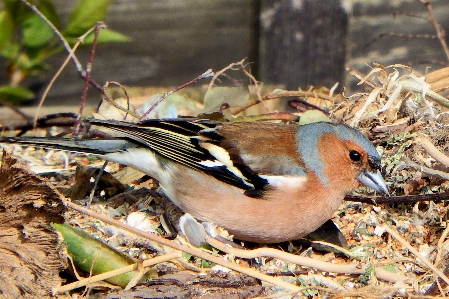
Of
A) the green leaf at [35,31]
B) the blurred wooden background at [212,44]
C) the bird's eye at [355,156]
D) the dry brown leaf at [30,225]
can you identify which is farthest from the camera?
the blurred wooden background at [212,44]

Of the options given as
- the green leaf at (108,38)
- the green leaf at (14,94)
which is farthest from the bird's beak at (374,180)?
the green leaf at (14,94)

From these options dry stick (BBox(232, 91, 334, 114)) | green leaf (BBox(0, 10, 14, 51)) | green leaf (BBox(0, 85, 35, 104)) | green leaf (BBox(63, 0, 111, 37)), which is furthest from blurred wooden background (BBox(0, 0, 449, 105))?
dry stick (BBox(232, 91, 334, 114))

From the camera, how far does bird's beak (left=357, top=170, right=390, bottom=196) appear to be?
312cm

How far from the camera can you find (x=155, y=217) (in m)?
3.20

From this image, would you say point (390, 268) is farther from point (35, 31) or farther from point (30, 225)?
point (35, 31)

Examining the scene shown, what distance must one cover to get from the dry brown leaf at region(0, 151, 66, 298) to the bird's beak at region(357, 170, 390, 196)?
1.47 m

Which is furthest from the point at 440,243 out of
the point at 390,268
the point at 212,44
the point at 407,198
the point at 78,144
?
the point at 212,44

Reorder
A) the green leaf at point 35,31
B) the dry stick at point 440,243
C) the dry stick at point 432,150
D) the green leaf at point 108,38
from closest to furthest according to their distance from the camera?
the dry stick at point 440,243 < the dry stick at point 432,150 < the green leaf at point 108,38 < the green leaf at point 35,31

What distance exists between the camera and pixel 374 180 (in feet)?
10.3

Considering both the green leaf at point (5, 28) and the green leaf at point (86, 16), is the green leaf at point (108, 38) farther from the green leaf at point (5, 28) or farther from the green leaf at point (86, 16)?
the green leaf at point (5, 28)

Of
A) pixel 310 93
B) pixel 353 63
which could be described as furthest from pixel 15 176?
pixel 353 63

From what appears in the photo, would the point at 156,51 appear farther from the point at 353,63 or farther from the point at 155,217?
the point at 155,217

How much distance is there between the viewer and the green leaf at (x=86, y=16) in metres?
5.15

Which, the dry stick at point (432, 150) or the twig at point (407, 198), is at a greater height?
the dry stick at point (432, 150)
